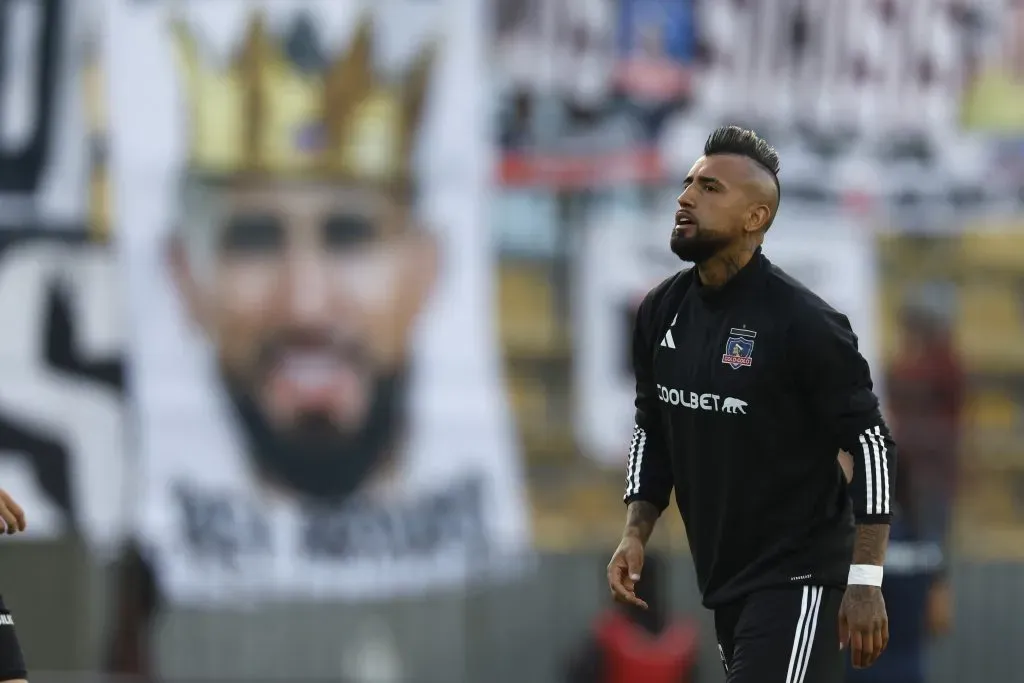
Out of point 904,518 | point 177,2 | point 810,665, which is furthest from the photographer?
point 177,2

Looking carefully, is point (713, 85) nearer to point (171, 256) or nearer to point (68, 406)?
point (171, 256)

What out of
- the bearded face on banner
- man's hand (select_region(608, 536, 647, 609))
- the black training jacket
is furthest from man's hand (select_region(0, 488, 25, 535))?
the bearded face on banner

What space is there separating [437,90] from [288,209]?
40.6 inches

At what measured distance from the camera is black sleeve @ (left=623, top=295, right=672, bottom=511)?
5660mm

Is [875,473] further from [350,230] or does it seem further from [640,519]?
[350,230]

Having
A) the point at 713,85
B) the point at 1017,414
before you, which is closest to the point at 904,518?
the point at 1017,414

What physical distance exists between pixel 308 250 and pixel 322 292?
24 centimetres

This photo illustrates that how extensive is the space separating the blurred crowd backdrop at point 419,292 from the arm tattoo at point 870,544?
560 centimetres

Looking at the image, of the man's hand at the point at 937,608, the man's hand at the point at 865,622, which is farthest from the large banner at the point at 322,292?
the man's hand at the point at 865,622

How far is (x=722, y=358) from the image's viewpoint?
533 centimetres

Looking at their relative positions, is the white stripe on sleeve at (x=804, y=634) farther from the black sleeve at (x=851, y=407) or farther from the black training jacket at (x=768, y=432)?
the black sleeve at (x=851, y=407)

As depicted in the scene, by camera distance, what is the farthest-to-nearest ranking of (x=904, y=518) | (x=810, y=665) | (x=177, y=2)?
(x=177, y=2)
(x=904, y=518)
(x=810, y=665)

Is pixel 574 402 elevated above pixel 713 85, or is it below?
below

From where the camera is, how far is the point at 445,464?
10.9 metres
